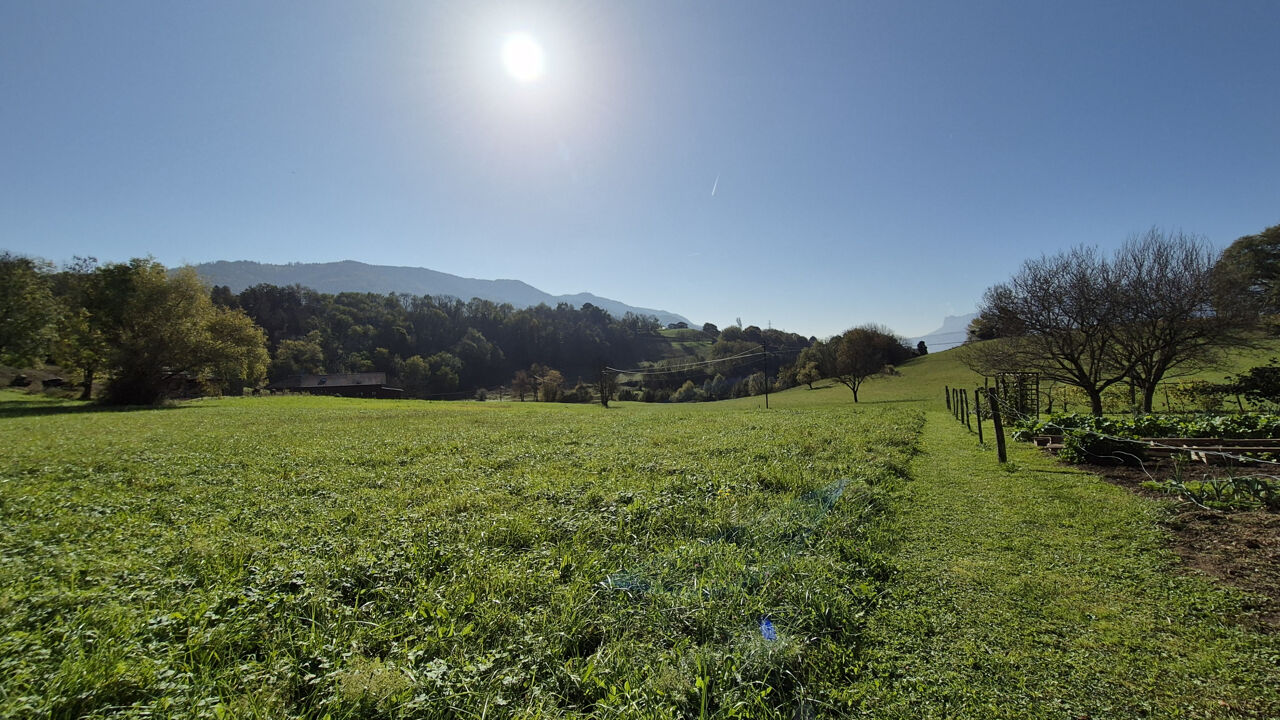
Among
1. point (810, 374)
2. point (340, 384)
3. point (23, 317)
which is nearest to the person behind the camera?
point (23, 317)

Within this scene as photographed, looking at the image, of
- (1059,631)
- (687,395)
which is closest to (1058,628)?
(1059,631)

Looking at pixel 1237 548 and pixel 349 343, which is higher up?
pixel 349 343

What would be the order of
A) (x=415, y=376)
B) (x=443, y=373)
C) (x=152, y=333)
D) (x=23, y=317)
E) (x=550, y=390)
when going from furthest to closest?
1. (x=443, y=373)
2. (x=415, y=376)
3. (x=550, y=390)
4. (x=152, y=333)
5. (x=23, y=317)

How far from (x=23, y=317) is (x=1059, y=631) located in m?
53.6

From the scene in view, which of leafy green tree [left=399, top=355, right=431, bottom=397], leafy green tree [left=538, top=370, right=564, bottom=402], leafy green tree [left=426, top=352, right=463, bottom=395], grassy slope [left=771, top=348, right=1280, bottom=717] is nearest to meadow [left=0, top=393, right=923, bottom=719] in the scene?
grassy slope [left=771, top=348, right=1280, bottom=717]

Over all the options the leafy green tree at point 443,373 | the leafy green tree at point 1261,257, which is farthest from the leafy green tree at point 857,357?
the leafy green tree at point 443,373

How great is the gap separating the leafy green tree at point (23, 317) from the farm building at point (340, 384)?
165 ft

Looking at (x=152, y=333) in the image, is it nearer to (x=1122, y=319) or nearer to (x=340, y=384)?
(x=340, y=384)

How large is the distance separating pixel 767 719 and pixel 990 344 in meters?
37.6

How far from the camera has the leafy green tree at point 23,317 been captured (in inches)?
1214

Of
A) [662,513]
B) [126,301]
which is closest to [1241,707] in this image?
[662,513]

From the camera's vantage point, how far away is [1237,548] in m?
5.40

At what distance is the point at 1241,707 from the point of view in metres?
3.11

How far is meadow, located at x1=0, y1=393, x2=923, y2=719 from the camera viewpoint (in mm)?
3160
